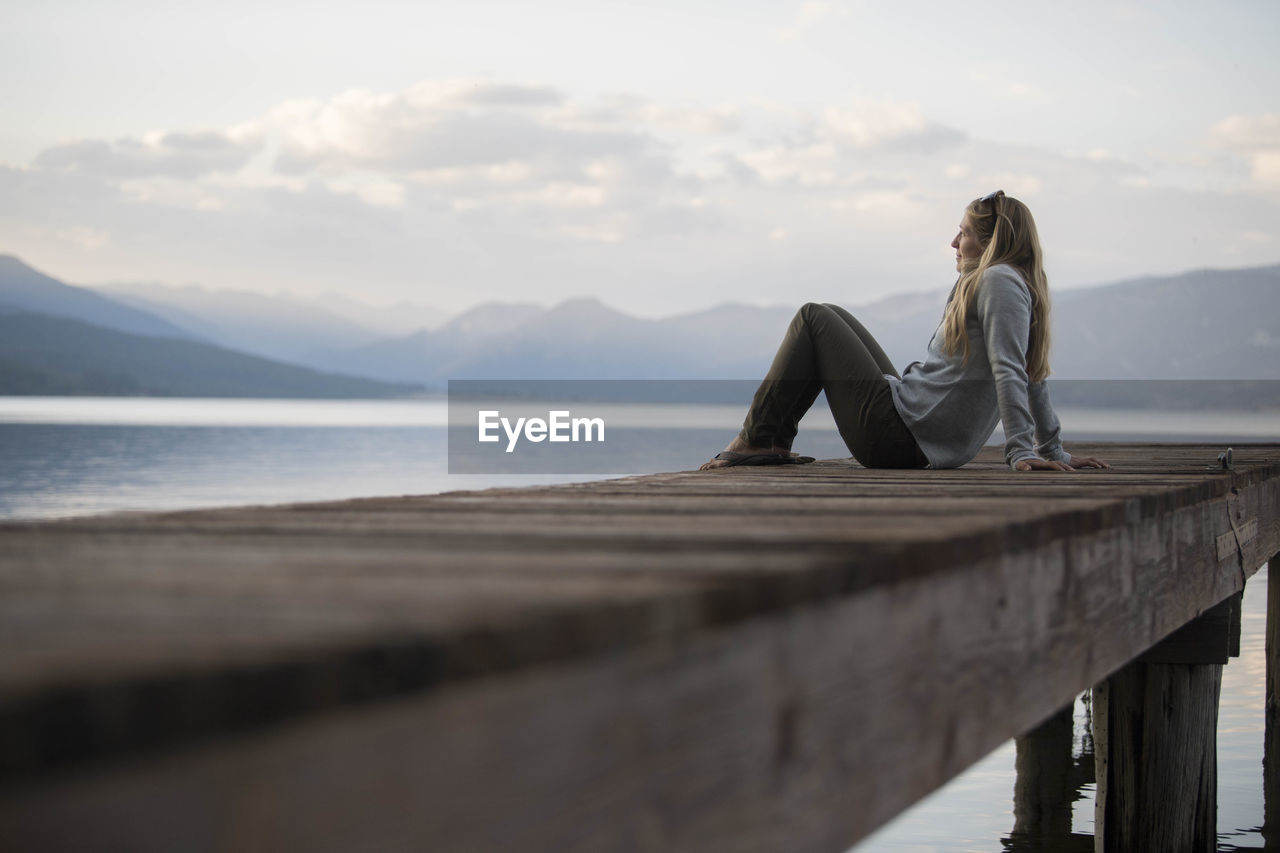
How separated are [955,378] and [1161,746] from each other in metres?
1.46

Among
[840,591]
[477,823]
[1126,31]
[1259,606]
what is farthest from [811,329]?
[1126,31]

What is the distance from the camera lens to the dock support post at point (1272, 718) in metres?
6.64

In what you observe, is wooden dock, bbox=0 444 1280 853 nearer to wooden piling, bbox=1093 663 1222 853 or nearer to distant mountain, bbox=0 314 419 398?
wooden piling, bbox=1093 663 1222 853

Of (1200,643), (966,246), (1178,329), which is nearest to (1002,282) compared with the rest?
(966,246)

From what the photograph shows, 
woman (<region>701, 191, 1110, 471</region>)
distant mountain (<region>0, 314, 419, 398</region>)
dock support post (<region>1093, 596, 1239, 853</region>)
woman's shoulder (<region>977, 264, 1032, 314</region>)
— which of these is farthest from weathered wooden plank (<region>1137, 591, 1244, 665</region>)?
distant mountain (<region>0, 314, 419, 398</region>)

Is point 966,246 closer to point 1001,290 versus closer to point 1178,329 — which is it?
point 1001,290

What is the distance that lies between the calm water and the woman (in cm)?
137

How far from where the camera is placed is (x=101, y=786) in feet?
1.96

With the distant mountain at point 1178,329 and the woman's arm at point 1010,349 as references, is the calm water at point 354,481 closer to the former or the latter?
the woman's arm at point 1010,349

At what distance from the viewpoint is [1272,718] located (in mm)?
6922

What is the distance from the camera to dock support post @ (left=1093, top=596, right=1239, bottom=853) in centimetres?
402

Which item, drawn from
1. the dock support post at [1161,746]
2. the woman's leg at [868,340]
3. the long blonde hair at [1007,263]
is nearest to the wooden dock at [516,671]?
the dock support post at [1161,746]

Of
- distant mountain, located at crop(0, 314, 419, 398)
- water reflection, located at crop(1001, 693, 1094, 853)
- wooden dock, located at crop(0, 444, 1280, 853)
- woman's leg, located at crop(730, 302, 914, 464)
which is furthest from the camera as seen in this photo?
distant mountain, located at crop(0, 314, 419, 398)

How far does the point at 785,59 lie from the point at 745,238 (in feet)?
182
